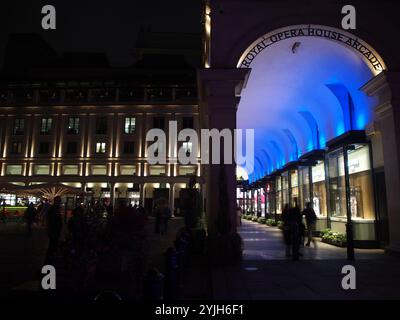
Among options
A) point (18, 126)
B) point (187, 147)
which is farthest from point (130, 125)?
point (18, 126)

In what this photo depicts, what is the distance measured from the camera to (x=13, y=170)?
5303 centimetres

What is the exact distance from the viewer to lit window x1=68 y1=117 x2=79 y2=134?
53.6 meters

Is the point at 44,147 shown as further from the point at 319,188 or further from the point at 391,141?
the point at 391,141

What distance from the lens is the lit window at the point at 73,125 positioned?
5362 centimetres

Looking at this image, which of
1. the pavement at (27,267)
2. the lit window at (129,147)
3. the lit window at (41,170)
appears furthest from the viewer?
the lit window at (41,170)

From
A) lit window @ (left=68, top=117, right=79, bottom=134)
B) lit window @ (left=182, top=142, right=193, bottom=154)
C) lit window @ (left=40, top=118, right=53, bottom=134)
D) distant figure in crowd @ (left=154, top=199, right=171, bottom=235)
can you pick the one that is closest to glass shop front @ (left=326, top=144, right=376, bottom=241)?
distant figure in crowd @ (left=154, top=199, right=171, bottom=235)

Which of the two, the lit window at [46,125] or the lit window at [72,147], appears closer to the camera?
the lit window at [72,147]

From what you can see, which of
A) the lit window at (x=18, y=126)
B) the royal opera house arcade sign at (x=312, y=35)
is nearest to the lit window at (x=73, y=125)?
the lit window at (x=18, y=126)

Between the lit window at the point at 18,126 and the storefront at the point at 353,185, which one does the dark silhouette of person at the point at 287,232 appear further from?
the lit window at the point at 18,126

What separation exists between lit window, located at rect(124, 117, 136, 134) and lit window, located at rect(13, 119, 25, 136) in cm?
1617

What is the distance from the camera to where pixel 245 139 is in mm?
24734

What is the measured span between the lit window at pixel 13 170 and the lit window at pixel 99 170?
1129 centimetres
